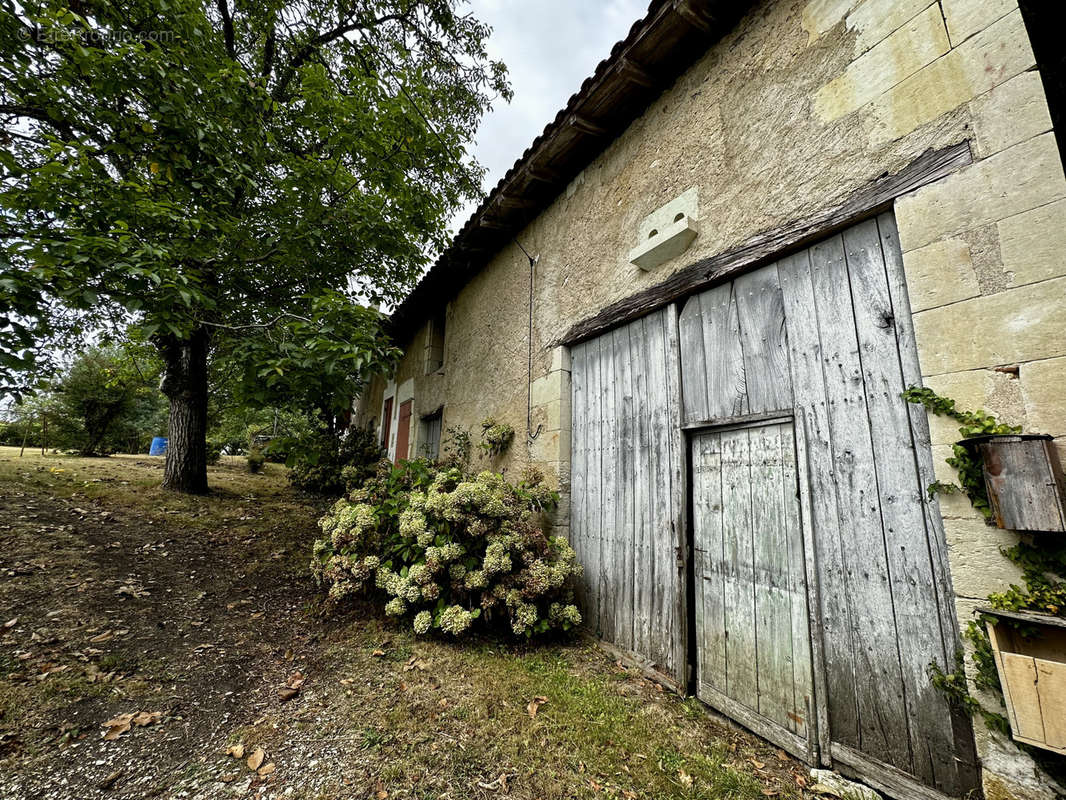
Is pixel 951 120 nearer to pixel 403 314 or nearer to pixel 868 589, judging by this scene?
pixel 868 589

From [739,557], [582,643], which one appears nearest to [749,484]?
[739,557]

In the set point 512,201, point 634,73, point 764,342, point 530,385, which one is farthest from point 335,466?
point 764,342

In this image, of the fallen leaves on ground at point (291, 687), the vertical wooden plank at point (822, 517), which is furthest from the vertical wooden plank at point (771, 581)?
the fallen leaves on ground at point (291, 687)

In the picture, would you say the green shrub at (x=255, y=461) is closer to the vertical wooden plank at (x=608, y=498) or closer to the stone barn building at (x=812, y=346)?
the stone barn building at (x=812, y=346)

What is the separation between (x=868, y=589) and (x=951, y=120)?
2256mm

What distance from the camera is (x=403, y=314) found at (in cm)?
863

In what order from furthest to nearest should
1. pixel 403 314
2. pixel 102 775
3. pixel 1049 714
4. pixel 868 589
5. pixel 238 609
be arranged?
pixel 403 314, pixel 238 609, pixel 868 589, pixel 102 775, pixel 1049 714

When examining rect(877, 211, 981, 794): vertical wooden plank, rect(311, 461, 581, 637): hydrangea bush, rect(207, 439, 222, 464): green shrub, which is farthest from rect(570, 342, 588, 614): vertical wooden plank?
rect(207, 439, 222, 464): green shrub

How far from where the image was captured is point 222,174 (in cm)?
433

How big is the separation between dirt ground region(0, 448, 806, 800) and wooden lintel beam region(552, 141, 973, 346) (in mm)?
2826

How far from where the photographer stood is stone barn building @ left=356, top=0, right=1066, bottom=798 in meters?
1.68

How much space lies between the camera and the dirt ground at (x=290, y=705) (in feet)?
6.28

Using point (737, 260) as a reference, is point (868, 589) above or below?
below

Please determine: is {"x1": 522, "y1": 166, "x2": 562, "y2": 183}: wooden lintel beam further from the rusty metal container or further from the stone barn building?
the rusty metal container
